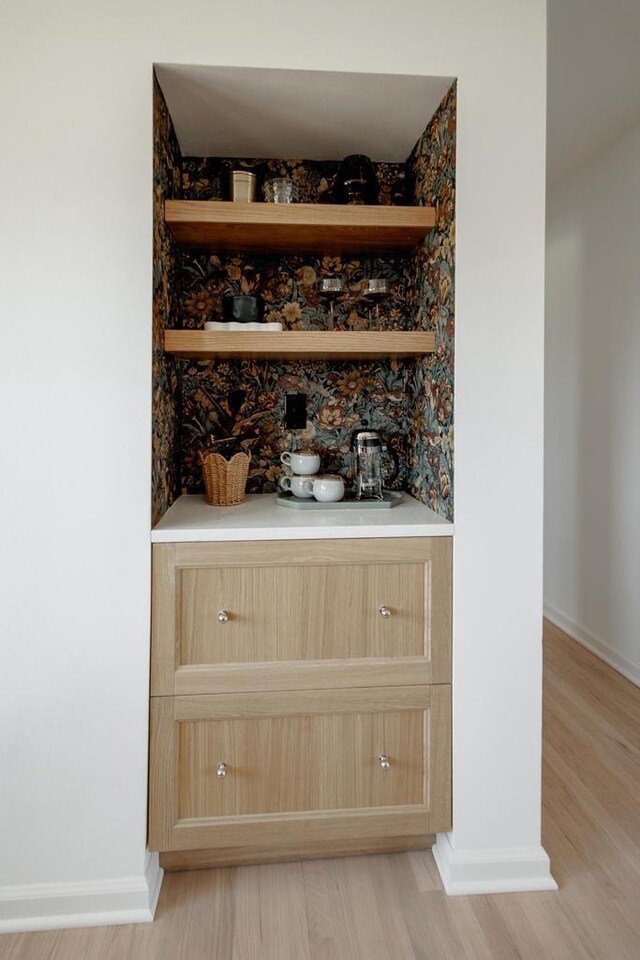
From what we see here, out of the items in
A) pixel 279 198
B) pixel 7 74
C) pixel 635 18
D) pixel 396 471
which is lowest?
pixel 396 471

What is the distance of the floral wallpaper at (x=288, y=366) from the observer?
88.9 inches

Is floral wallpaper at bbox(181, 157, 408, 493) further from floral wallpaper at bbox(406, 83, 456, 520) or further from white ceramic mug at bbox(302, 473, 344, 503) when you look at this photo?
white ceramic mug at bbox(302, 473, 344, 503)

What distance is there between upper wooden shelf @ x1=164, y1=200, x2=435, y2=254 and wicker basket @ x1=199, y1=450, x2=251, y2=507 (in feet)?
2.23

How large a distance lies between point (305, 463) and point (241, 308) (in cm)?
54

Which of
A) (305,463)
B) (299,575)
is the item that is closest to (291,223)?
(305,463)

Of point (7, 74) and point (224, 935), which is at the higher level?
point (7, 74)

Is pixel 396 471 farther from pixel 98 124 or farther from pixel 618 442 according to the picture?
pixel 618 442

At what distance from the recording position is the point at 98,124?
1.65 meters

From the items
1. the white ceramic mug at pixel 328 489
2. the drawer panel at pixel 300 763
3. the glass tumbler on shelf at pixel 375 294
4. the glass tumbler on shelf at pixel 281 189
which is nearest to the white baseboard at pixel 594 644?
the drawer panel at pixel 300 763

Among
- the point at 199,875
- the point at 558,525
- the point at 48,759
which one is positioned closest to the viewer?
the point at 48,759

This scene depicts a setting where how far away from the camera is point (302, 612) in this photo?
1.77m

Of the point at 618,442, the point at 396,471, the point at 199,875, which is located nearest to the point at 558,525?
the point at 618,442

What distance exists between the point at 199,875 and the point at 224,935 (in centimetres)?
24

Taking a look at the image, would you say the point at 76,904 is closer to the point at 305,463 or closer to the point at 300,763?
the point at 300,763
